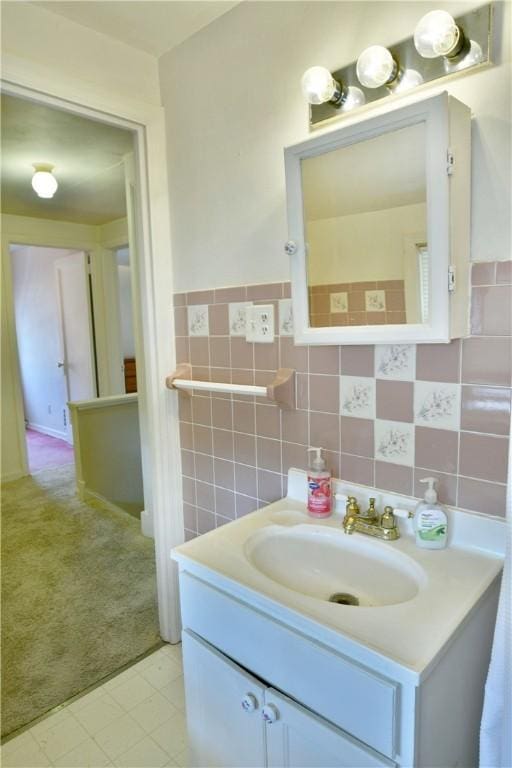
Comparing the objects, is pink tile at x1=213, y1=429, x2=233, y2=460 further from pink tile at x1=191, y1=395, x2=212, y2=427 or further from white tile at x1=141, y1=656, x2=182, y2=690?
white tile at x1=141, y1=656, x2=182, y2=690

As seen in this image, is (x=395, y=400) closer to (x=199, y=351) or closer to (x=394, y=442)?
(x=394, y=442)

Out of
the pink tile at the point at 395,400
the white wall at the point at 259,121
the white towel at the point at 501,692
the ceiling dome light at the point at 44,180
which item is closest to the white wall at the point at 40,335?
the ceiling dome light at the point at 44,180

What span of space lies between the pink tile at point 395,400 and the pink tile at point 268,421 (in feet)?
1.11

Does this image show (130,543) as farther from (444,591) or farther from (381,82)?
(381,82)

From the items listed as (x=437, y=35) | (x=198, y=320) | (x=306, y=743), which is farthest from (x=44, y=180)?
(x=306, y=743)

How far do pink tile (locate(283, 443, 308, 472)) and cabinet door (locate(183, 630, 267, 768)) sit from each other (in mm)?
521

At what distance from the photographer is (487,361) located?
3.23 ft

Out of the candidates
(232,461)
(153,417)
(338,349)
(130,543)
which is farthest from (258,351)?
(130,543)

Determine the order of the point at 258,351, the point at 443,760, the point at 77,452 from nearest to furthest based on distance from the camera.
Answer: the point at 443,760 < the point at 258,351 < the point at 77,452

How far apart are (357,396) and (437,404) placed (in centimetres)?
21

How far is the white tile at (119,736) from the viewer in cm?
142

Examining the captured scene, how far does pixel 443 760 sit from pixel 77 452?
314 centimetres

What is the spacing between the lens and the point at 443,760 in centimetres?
86

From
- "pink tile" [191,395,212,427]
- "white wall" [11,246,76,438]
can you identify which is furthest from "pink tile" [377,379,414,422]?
"white wall" [11,246,76,438]
